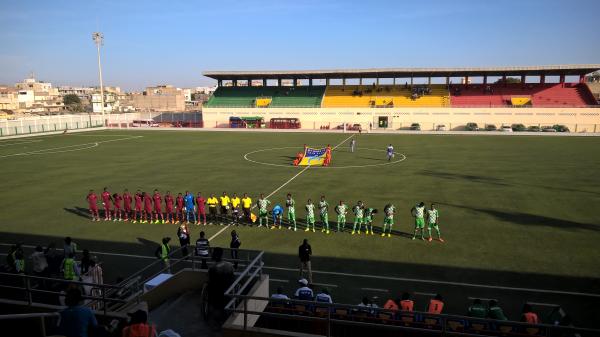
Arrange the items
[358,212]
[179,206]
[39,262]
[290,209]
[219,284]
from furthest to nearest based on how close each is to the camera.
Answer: [179,206] → [290,209] → [358,212] → [39,262] → [219,284]

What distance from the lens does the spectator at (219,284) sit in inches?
339

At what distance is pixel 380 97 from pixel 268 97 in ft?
77.3

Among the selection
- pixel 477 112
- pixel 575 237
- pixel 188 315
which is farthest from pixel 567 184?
pixel 477 112

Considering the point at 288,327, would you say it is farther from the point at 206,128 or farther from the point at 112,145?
the point at 206,128

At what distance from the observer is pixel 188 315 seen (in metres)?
9.29

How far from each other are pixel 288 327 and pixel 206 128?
242ft

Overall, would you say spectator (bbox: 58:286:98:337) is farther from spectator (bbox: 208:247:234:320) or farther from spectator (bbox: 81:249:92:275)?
spectator (bbox: 81:249:92:275)

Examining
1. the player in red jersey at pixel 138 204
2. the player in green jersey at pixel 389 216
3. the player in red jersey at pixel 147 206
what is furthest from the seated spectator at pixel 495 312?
the player in red jersey at pixel 138 204

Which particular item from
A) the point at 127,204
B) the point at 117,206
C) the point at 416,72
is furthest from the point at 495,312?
the point at 416,72

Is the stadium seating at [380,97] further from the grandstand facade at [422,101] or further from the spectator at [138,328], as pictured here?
the spectator at [138,328]

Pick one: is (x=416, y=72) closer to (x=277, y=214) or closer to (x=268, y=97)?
(x=268, y=97)

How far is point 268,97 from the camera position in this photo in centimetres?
8719

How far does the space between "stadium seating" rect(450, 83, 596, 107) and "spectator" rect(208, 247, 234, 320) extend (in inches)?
2916

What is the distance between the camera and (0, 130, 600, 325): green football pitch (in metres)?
14.3
